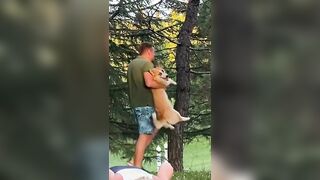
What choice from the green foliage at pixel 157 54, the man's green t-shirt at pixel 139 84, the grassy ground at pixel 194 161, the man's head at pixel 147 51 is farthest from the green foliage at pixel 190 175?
the man's head at pixel 147 51

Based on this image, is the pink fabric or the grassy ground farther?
the pink fabric

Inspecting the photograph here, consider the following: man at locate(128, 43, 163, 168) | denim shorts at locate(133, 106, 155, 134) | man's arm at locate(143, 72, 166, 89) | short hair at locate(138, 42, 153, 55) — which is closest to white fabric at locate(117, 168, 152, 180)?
man at locate(128, 43, 163, 168)

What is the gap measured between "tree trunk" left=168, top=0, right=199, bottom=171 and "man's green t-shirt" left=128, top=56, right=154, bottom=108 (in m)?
0.10

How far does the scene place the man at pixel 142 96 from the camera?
4.81ft

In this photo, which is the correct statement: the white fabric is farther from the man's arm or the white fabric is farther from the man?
the man's arm

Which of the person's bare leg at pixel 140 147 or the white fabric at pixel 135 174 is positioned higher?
the person's bare leg at pixel 140 147

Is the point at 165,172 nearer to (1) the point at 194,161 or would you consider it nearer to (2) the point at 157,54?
(1) the point at 194,161

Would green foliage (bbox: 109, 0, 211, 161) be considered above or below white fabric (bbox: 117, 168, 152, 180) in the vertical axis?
above

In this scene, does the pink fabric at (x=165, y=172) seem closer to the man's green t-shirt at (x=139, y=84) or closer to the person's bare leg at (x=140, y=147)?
the person's bare leg at (x=140, y=147)

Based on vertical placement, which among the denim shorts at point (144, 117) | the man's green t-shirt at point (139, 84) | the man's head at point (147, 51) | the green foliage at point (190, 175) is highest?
the man's head at point (147, 51)

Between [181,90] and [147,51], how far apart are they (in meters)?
0.17

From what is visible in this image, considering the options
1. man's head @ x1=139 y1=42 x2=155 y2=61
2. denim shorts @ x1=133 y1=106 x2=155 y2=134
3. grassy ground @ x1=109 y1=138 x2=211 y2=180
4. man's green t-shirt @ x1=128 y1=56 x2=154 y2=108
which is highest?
man's head @ x1=139 y1=42 x2=155 y2=61

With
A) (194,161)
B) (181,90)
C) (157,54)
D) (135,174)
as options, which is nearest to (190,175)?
(194,161)

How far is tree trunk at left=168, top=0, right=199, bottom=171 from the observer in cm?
148
